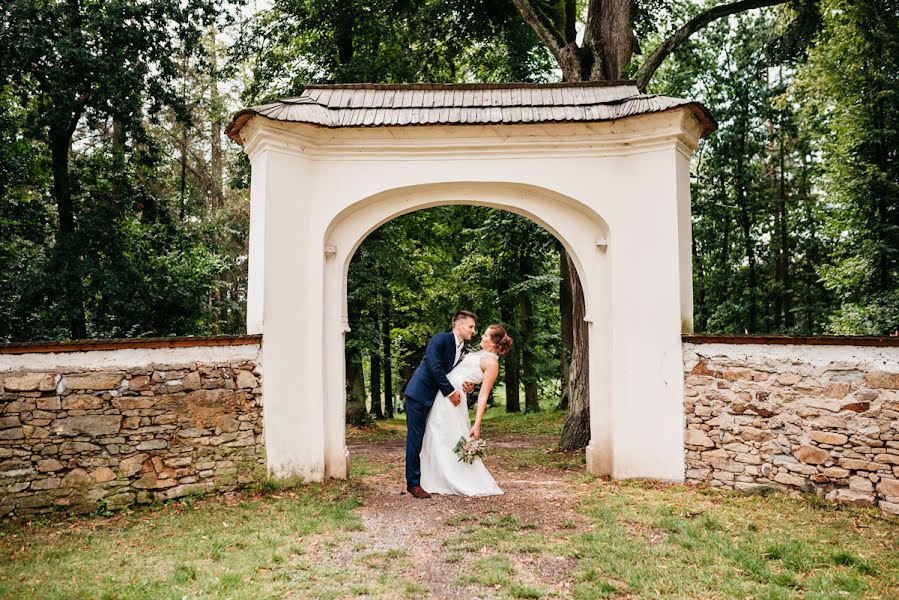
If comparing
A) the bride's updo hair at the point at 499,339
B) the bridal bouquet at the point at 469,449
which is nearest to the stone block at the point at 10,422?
the bridal bouquet at the point at 469,449

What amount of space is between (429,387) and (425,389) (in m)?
0.05

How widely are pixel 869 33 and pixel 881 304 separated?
5755mm

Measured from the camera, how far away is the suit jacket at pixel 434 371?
6422 millimetres

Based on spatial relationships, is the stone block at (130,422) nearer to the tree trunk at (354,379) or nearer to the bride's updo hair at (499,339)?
the bride's updo hair at (499,339)

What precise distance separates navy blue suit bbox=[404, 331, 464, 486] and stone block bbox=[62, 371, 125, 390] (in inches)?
107

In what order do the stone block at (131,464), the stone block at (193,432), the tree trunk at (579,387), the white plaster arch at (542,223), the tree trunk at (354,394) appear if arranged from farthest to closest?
the tree trunk at (354,394) → the tree trunk at (579,387) → the white plaster arch at (542,223) → the stone block at (193,432) → the stone block at (131,464)

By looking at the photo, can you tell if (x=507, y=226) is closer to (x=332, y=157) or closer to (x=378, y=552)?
(x=332, y=157)

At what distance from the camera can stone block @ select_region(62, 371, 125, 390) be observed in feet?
18.9

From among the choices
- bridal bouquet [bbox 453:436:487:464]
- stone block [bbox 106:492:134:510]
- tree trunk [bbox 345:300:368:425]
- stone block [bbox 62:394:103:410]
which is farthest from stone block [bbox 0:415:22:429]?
tree trunk [bbox 345:300:368:425]

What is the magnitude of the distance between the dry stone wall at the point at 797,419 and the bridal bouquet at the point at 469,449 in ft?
7.27

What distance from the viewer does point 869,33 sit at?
13.6m

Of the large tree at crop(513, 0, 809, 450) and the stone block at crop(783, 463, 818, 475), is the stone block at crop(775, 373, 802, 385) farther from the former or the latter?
the large tree at crop(513, 0, 809, 450)

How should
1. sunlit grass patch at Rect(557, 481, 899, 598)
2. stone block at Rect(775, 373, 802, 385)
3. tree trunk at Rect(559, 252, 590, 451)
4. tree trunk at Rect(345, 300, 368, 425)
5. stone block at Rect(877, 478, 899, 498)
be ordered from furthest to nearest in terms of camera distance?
1. tree trunk at Rect(345, 300, 368, 425)
2. tree trunk at Rect(559, 252, 590, 451)
3. stone block at Rect(775, 373, 802, 385)
4. stone block at Rect(877, 478, 899, 498)
5. sunlit grass patch at Rect(557, 481, 899, 598)

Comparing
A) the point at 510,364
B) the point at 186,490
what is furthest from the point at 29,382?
the point at 510,364
